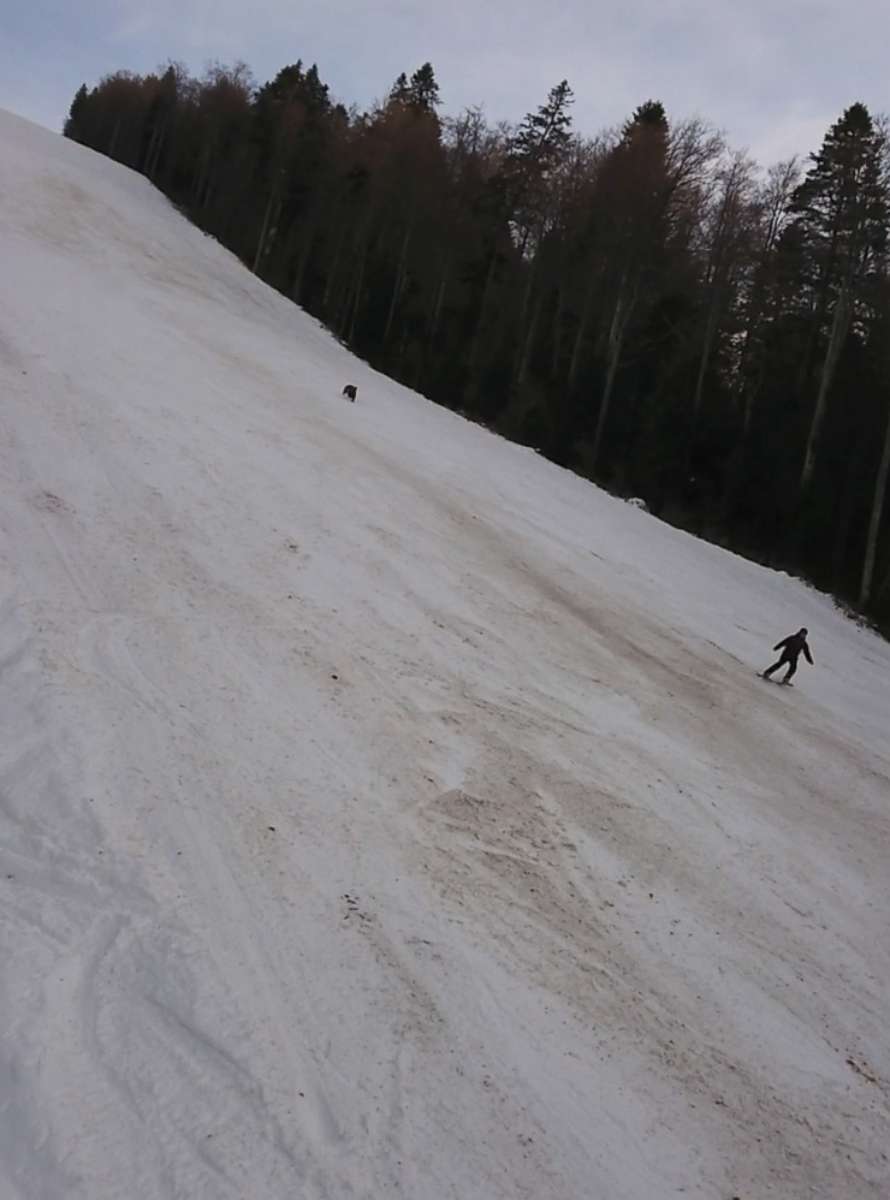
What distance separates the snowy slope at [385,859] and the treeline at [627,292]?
1360 centimetres

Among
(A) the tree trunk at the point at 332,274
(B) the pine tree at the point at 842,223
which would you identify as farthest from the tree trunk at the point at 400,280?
(B) the pine tree at the point at 842,223

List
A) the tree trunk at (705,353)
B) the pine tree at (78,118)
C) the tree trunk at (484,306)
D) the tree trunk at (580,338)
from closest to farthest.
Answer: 1. the tree trunk at (705,353)
2. the tree trunk at (580,338)
3. the tree trunk at (484,306)
4. the pine tree at (78,118)

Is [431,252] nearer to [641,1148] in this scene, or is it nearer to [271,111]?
[271,111]

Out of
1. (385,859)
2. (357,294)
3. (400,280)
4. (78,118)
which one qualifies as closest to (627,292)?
(400,280)

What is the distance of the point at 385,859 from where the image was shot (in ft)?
21.0

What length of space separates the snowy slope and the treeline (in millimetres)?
13603

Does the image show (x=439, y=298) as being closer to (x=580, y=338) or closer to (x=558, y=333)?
(x=558, y=333)

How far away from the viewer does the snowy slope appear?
14.6 feet

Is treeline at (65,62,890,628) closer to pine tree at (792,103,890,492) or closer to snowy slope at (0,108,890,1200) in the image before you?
pine tree at (792,103,890,492)

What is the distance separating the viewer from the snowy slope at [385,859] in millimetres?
4465

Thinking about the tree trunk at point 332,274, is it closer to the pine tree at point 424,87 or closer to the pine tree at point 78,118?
the pine tree at point 424,87

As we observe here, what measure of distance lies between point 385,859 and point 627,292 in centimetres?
2806

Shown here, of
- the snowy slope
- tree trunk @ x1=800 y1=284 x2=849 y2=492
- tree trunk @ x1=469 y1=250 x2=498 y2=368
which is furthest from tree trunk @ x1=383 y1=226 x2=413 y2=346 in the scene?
the snowy slope

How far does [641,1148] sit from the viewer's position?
481 cm
